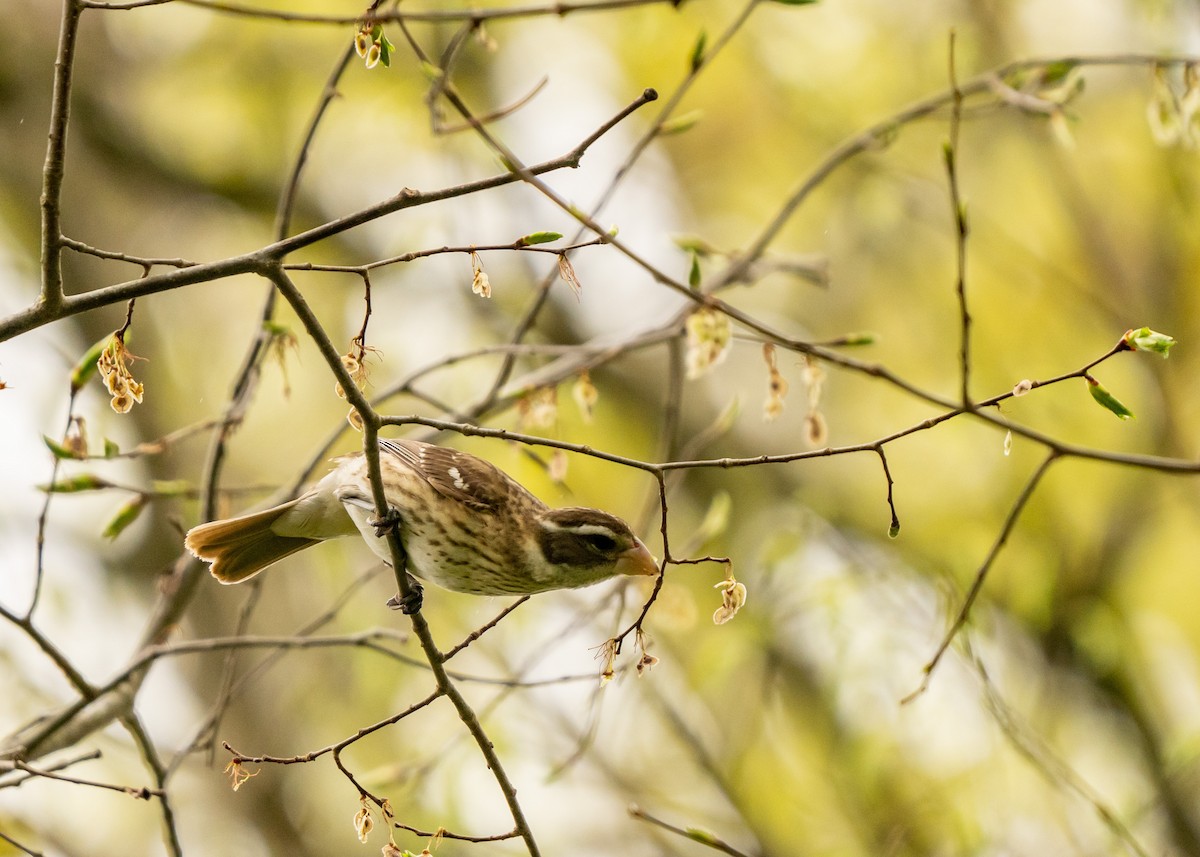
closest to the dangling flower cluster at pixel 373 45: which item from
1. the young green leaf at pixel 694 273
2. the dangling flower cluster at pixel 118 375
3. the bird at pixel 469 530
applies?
the dangling flower cluster at pixel 118 375

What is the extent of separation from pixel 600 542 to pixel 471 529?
47 centimetres

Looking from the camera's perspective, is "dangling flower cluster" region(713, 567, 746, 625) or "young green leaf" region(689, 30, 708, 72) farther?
"young green leaf" region(689, 30, 708, 72)

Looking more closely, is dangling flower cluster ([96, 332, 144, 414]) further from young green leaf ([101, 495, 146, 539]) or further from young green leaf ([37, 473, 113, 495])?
young green leaf ([101, 495, 146, 539])

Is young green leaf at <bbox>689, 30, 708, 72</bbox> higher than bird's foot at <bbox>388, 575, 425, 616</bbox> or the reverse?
higher

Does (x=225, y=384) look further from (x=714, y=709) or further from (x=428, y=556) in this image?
(x=428, y=556)

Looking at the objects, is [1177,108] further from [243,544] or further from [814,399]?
[243,544]

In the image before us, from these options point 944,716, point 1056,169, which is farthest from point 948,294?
point 944,716

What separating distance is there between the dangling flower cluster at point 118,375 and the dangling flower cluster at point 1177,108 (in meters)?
3.73

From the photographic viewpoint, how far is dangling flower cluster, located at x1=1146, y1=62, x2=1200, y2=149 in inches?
175

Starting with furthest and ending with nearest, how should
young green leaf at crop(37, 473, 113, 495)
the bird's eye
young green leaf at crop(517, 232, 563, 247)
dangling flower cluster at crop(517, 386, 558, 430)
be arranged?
dangling flower cluster at crop(517, 386, 558, 430), the bird's eye, young green leaf at crop(37, 473, 113, 495), young green leaf at crop(517, 232, 563, 247)

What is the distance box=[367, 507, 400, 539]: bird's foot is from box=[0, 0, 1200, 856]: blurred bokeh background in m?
2.36

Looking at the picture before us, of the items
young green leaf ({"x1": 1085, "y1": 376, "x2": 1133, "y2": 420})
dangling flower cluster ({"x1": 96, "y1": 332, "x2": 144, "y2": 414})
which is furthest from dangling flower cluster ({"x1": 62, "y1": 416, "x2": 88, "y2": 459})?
young green leaf ({"x1": 1085, "y1": 376, "x2": 1133, "y2": 420})

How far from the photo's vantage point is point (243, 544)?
4.88 metres

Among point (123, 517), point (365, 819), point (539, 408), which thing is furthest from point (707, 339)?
point (123, 517)
